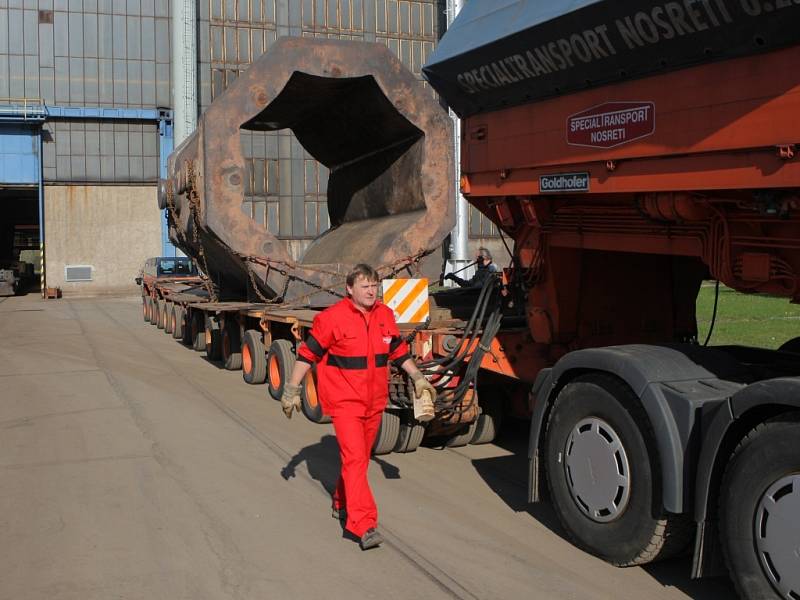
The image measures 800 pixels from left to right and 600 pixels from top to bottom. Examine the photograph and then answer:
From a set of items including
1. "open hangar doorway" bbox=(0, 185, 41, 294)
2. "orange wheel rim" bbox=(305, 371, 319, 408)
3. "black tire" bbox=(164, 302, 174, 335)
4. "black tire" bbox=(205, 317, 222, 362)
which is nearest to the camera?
"orange wheel rim" bbox=(305, 371, 319, 408)

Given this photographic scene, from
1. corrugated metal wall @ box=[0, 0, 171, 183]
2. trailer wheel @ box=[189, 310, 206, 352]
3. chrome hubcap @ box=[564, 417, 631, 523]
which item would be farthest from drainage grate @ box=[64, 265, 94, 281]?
chrome hubcap @ box=[564, 417, 631, 523]

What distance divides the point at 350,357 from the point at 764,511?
7.86 ft

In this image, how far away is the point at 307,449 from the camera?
7785 millimetres

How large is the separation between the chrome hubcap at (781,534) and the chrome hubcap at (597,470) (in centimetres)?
88

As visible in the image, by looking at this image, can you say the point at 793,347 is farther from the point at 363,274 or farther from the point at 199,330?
the point at 199,330

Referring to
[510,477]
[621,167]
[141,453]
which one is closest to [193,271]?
[141,453]

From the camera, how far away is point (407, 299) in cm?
838

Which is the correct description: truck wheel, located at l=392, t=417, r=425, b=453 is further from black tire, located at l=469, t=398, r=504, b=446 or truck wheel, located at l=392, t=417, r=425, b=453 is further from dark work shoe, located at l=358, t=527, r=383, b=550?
dark work shoe, located at l=358, t=527, r=383, b=550

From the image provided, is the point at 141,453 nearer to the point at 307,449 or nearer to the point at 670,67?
the point at 307,449

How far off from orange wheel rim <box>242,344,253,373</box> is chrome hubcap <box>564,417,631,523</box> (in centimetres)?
715

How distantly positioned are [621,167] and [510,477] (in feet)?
9.10

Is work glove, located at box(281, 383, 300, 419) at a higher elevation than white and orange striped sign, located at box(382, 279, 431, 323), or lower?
lower

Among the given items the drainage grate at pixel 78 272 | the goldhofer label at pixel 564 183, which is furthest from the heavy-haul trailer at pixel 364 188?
the drainage grate at pixel 78 272

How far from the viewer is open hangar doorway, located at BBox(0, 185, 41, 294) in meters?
39.5
